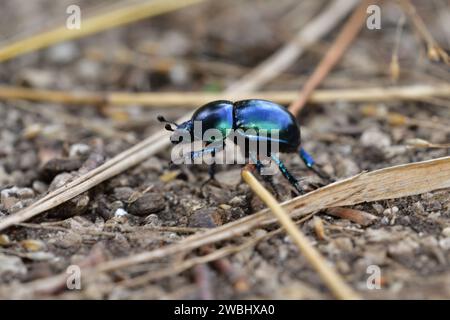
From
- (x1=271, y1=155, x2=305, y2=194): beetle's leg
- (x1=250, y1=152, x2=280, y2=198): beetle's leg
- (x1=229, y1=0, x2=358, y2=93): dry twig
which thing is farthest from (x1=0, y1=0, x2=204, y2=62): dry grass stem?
(x1=271, y1=155, x2=305, y2=194): beetle's leg

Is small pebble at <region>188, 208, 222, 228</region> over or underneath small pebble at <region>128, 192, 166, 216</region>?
underneath

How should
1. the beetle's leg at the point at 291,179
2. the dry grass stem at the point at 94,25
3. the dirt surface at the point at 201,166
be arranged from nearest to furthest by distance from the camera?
the dirt surface at the point at 201,166 < the beetle's leg at the point at 291,179 < the dry grass stem at the point at 94,25

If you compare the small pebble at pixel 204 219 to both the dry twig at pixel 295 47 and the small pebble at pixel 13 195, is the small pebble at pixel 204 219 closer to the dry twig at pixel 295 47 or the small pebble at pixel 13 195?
the small pebble at pixel 13 195

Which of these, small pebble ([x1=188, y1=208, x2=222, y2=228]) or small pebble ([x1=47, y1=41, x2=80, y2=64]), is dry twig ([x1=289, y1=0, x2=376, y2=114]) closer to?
small pebble ([x1=188, y1=208, x2=222, y2=228])

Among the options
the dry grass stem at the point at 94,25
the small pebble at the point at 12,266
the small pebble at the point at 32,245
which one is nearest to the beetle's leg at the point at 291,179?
the small pebble at the point at 32,245

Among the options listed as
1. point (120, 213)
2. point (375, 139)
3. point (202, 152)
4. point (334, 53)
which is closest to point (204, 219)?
point (120, 213)

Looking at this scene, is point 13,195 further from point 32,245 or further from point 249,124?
point 249,124
